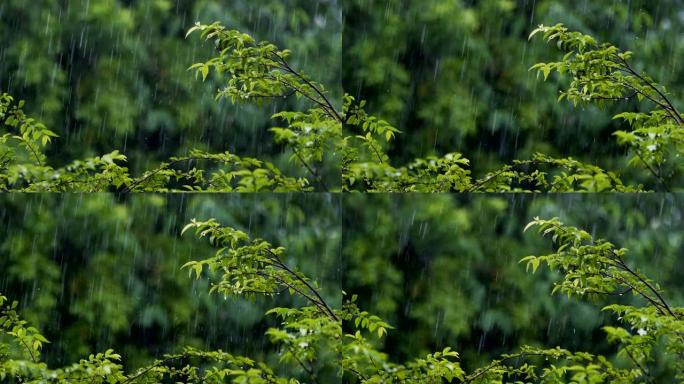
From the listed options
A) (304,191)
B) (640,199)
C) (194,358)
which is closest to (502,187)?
(640,199)

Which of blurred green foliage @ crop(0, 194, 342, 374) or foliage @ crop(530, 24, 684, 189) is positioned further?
blurred green foliage @ crop(0, 194, 342, 374)

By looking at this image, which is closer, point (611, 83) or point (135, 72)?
point (611, 83)

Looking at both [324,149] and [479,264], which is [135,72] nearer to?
[324,149]

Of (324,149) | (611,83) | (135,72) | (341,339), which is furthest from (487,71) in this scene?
(135,72)

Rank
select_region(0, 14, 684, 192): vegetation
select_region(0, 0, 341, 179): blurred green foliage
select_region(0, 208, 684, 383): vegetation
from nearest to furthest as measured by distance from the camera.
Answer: select_region(0, 208, 684, 383): vegetation < select_region(0, 14, 684, 192): vegetation < select_region(0, 0, 341, 179): blurred green foliage

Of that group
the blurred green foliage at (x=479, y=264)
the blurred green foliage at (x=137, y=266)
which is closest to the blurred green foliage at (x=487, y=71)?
the blurred green foliage at (x=479, y=264)

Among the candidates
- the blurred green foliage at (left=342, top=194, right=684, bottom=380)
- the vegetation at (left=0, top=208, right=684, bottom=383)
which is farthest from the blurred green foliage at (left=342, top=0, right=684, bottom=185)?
the vegetation at (left=0, top=208, right=684, bottom=383)

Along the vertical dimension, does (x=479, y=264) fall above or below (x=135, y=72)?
below

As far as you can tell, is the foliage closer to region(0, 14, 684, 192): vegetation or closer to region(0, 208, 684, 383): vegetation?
region(0, 14, 684, 192): vegetation

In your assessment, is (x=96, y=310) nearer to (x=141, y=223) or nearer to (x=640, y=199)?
(x=141, y=223)

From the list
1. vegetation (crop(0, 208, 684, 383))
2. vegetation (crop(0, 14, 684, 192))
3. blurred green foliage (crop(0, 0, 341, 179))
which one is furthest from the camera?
blurred green foliage (crop(0, 0, 341, 179))

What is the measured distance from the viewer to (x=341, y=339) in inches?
119

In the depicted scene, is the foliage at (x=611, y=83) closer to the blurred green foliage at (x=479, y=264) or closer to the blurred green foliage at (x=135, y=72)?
the blurred green foliage at (x=479, y=264)

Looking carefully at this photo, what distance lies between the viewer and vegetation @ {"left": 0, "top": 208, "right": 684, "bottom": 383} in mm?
2908
